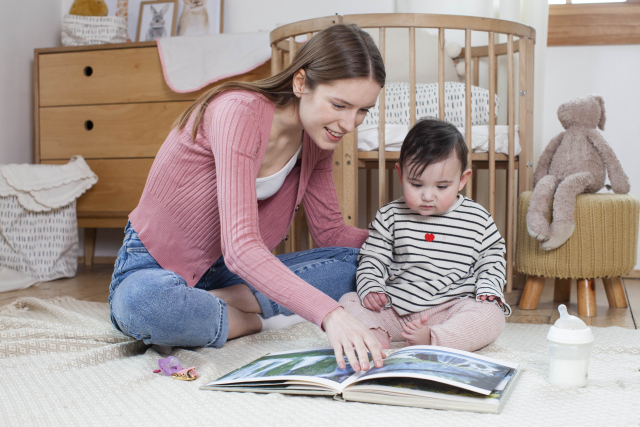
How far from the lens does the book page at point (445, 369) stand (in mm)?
707

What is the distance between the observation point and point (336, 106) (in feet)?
3.10

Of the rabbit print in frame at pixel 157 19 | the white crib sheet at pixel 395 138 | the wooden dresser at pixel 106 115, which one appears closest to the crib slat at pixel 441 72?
the white crib sheet at pixel 395 138

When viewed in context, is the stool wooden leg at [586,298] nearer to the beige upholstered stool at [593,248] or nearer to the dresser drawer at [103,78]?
the beige upholstered stool at [593,248]

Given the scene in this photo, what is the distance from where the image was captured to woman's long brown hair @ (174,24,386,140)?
94cm

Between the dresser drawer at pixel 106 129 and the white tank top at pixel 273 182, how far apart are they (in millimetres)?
1117

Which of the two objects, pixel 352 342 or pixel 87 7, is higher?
pixel 87 7

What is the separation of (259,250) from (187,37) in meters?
1.52

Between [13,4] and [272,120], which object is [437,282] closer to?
[272,120]

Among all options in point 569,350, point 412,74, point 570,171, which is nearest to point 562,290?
point 570,171

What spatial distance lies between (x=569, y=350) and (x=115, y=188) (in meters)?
1.87

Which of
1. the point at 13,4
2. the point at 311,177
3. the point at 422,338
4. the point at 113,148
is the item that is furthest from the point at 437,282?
the point at 13,4

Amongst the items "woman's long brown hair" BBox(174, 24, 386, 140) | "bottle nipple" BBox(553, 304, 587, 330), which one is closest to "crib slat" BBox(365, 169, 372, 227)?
"woman's long brown hair" BBox(174, 24, 386, 140)

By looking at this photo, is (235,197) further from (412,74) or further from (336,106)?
(412,74)

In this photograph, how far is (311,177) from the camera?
131 cm
